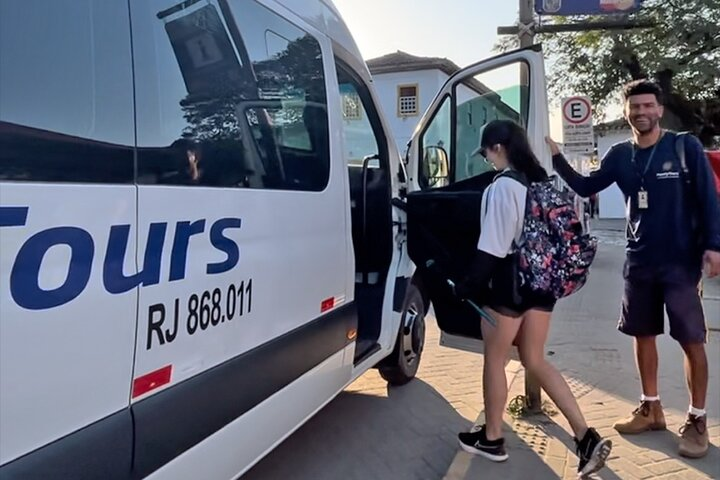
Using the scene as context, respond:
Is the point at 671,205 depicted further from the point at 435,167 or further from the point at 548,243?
the point at 435,167

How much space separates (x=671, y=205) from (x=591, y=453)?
1.37 metres

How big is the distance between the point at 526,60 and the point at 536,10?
0.59m

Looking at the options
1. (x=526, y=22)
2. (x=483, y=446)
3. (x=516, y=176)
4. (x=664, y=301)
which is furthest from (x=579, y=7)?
(x=483, y=446)

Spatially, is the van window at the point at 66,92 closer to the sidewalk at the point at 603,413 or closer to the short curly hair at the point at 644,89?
the sidewalk at the point at 603,413

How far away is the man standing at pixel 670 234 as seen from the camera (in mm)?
3570

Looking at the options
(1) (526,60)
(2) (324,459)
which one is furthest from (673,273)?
(2) (324,459)

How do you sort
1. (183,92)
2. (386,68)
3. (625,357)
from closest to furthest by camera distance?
1. (183,92)
2. (625,357)
3. (386,68)

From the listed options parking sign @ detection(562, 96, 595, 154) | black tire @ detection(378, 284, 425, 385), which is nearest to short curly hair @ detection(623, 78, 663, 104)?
parking sign @ detection(562, 96, 595, 154)

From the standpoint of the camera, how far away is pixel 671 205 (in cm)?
362

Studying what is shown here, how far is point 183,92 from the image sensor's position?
2.13 metres

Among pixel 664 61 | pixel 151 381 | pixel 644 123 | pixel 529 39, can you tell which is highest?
pixel 664 61

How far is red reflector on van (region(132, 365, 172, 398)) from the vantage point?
1.88 meters

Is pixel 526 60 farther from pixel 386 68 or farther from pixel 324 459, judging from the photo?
pixel 386 68

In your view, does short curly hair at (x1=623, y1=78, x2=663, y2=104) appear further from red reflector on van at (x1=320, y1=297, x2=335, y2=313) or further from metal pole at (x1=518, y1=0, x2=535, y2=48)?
red reflector on van at (x1=320, y1=297, x2=335, y2=313)
